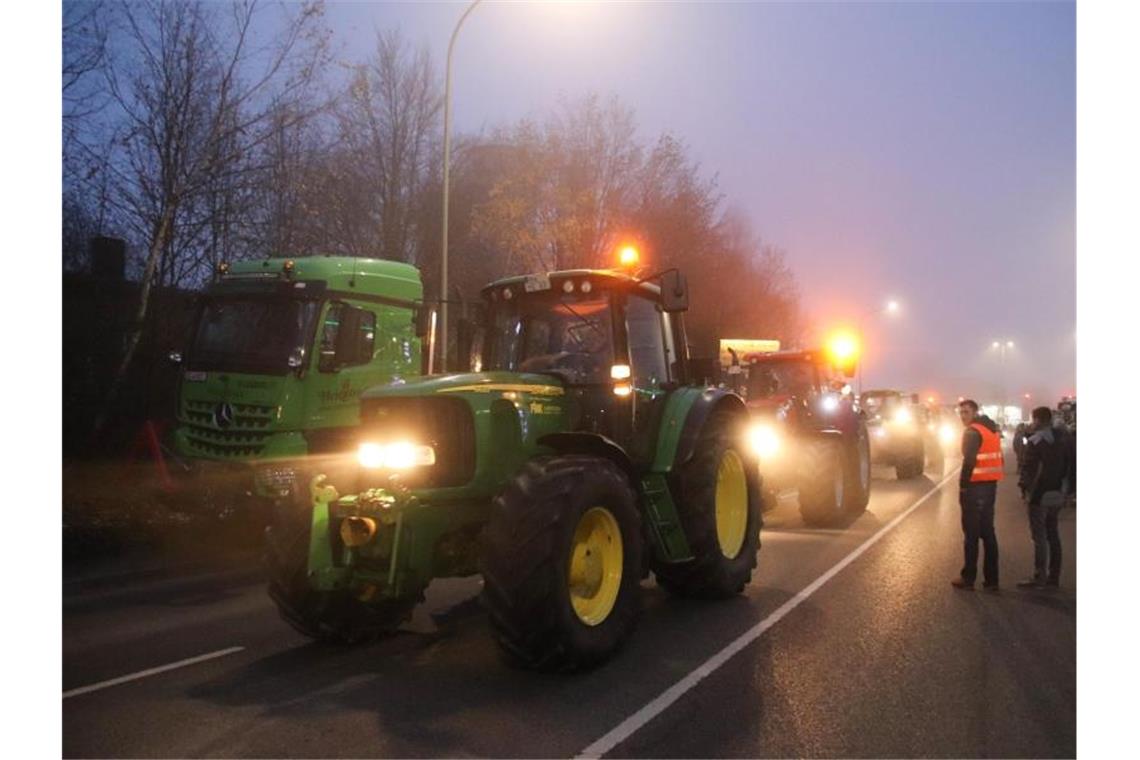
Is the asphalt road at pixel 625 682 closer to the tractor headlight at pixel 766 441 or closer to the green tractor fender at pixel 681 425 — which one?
the green tractor fender at pixel 681 425

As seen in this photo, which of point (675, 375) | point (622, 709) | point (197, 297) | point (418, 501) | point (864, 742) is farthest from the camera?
point (197, 297)

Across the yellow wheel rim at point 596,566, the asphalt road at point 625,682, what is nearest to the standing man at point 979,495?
the asphalt road at point 625,682

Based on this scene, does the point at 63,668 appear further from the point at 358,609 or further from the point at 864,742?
the point at 864,742

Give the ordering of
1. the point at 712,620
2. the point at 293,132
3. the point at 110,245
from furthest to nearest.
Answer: the point at 293,132, the point at 110,245, the point at 712,620

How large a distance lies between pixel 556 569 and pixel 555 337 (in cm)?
245

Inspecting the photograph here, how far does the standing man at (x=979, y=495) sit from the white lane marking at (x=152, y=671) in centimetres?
622

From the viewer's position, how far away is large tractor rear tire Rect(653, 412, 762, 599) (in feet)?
23.3

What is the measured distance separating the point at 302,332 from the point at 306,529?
524 cm

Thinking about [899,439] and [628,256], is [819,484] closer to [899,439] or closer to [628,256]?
[628,256]

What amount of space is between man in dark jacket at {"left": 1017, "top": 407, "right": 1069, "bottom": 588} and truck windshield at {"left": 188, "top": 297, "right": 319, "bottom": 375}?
25.8 ft

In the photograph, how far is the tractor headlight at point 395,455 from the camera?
19.1 ft

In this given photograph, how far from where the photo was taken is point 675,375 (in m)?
7.83
